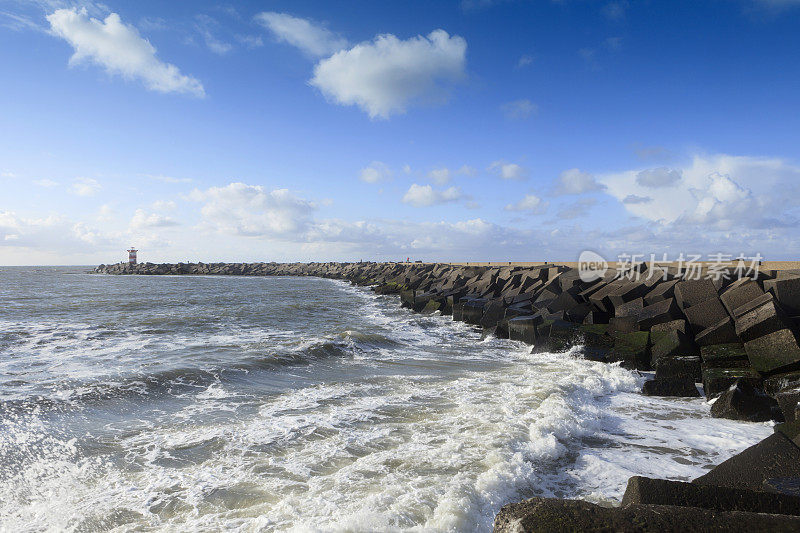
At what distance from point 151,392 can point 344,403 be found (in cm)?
303

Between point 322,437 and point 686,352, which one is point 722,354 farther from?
point 322,437

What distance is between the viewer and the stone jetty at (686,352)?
1.96m

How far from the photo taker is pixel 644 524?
6.16ft

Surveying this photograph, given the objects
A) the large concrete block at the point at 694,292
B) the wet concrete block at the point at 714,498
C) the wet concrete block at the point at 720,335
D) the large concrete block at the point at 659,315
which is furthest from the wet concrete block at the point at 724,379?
the large concrete block at the point at 694,292

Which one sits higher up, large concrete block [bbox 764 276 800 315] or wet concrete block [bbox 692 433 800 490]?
large concrete block [bbox 764 276 800 315]

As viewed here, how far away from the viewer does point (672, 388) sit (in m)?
5.65

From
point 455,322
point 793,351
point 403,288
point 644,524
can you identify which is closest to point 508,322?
point 455,322

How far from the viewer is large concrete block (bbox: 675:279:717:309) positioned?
870 cm

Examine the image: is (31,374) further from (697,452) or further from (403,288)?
(403,288)

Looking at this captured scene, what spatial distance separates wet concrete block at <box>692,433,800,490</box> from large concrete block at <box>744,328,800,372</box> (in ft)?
10.2

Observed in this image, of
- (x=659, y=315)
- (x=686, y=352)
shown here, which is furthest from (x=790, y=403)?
(x=659, y=315)

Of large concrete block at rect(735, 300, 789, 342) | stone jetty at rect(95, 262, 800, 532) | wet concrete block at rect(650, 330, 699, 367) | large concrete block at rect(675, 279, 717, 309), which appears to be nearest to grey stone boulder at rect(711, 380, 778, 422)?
stone jetty at rect(95, 262, 800, 532)

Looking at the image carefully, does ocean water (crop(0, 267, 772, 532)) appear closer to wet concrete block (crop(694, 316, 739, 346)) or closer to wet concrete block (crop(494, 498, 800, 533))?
wet concrete block (crop(494, 498, 800, 533))

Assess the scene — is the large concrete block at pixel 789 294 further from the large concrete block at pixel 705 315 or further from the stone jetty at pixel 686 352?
the large concrete block at pixel 705 315
